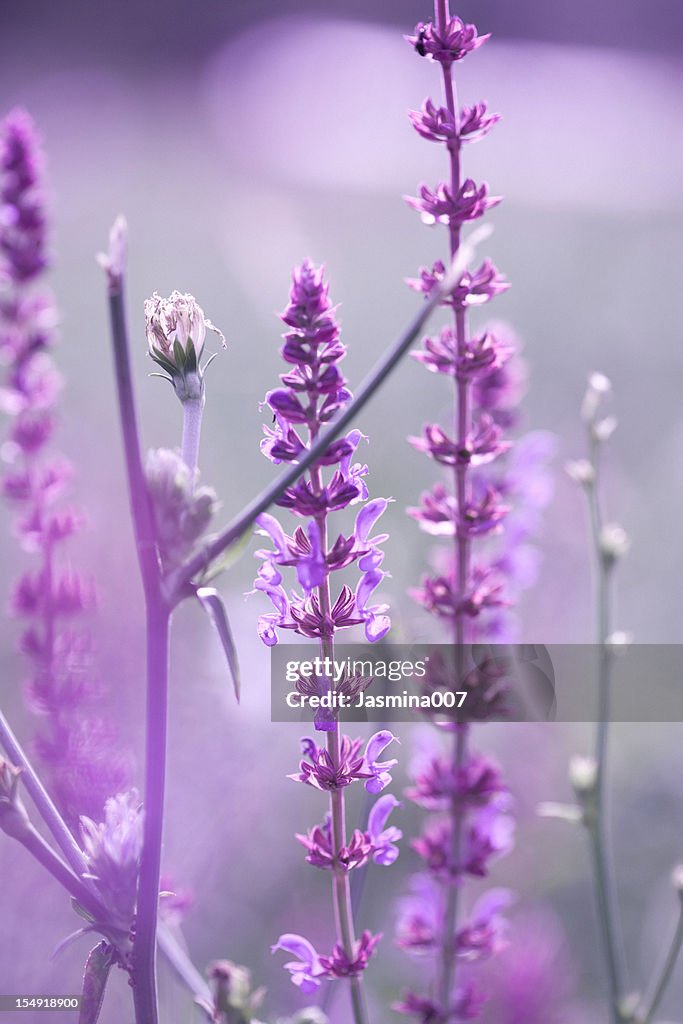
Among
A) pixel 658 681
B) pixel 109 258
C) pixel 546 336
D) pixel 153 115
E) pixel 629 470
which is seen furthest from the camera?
pixel 153 115

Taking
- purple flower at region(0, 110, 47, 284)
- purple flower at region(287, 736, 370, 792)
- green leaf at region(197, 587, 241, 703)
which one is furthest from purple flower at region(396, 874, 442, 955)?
purple flower at region(0, 110, 47, 284)

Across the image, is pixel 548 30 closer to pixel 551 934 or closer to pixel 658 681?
pixel 658 681

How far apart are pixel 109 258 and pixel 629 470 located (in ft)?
3.90

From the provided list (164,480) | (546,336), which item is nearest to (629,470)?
(546,336)

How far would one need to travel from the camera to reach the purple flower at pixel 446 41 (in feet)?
1.17

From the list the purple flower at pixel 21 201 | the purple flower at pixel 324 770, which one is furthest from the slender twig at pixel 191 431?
the purple flower at pixel 21 201

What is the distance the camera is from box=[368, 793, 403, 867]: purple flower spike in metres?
0.35

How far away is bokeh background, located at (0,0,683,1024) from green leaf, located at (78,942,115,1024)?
0.57 ft

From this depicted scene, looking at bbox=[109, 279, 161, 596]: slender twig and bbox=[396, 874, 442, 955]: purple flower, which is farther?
bbox=[396, 874, 442, 955]: purple flower

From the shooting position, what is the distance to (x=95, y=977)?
307 mm

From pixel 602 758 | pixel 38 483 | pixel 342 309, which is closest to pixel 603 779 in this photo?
pixel 602 758

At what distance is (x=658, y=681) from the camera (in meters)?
0.87

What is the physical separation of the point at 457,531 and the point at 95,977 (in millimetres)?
192

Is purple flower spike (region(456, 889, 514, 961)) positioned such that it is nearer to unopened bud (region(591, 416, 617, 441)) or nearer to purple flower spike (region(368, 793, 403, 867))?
purple flower spike (region(368, 793, 403, 867))
